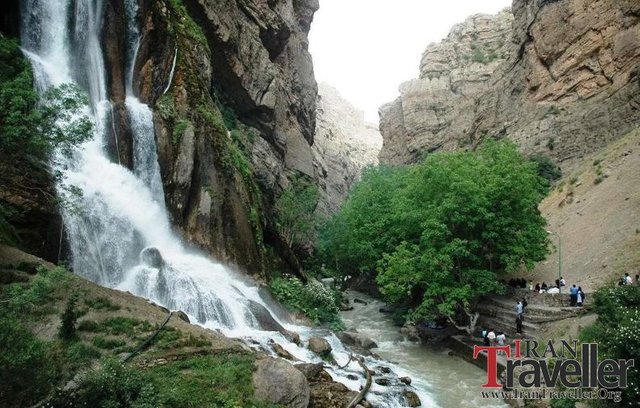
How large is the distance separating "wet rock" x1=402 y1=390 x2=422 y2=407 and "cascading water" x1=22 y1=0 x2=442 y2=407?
1.12ft

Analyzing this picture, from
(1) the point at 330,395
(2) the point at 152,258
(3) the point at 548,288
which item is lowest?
(1) the point at 330,395

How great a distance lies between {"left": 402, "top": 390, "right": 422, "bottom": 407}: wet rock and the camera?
48.8ft

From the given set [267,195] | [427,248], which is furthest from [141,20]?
[427,248]

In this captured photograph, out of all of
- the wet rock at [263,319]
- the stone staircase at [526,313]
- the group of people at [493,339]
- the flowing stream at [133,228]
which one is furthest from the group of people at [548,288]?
the wet rock at [263,319]

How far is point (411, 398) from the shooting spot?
1503 cm

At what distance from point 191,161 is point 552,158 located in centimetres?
4408

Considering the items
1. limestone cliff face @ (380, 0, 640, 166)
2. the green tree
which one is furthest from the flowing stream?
limestone cliff face @ (380, 0, 640, 166)

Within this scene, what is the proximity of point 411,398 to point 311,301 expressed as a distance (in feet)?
38.5

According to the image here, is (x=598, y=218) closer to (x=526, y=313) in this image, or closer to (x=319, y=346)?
(x=526, y=313)

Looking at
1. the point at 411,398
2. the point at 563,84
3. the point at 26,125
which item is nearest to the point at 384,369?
the point at 411,398

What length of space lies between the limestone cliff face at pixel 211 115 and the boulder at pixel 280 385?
14.0 meters

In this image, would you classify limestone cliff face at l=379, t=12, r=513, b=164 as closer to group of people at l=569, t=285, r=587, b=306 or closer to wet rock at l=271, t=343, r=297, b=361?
group of people at l=569, t=285, r=587, b=306

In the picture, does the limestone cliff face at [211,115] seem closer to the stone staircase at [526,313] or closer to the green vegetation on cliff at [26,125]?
the green vegetation on cliff at [26,125]

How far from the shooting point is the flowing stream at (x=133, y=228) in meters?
18.2
